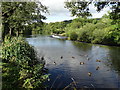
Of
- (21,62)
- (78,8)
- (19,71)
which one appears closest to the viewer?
(78,8)

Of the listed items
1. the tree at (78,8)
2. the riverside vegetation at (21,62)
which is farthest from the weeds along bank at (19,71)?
the tree at (78,8)

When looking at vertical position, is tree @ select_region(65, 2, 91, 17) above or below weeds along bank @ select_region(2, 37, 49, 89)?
above

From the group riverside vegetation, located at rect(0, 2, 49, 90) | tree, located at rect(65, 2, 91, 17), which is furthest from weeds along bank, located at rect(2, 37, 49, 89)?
tree, located at rect(65, 2, 91, 17)

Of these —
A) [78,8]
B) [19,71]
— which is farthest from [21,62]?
[78,8]

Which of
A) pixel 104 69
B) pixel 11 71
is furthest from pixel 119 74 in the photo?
pixel 11 71

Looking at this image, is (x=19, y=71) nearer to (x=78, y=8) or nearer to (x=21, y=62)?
(x=21, y=62)

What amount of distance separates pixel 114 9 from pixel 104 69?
8.51 m

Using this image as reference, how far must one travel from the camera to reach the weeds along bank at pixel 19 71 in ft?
20.5

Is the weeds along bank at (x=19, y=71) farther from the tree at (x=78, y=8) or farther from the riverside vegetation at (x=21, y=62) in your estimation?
the tree at (x=78, y=8)

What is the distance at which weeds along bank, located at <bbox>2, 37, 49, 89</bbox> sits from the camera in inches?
246

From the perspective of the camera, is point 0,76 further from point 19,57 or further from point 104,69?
point 104,69

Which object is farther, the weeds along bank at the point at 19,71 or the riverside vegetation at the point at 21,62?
the riverside vegetation at the point at 21,62

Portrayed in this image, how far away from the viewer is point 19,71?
737cm

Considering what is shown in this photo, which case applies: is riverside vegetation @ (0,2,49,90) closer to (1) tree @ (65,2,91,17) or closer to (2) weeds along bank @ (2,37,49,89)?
(2) weeds along bank @ (2,37,49,89)
